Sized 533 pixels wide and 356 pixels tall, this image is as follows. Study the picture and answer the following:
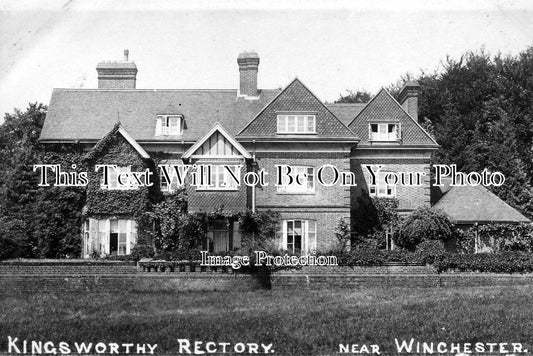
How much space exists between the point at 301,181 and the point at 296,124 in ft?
10.5

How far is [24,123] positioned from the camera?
54.3m

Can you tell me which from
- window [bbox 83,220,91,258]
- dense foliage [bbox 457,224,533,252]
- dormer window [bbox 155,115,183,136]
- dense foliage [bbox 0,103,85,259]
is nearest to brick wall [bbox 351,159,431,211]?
dense foliage [bbox 457,224,533,252]

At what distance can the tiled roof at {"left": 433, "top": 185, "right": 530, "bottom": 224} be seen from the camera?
38875 mm

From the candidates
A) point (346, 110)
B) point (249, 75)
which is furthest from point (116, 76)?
point (346, 110)

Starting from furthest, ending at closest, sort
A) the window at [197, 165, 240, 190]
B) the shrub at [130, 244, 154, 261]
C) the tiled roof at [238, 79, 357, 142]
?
the tiled roof at [238, 79, 357, 142] → the window at [197, 165, 240, 190] → the shrub at [130, 244, 154, 261]

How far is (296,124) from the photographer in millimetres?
39250

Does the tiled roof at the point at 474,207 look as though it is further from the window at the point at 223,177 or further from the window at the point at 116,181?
the window at the point at 116,181

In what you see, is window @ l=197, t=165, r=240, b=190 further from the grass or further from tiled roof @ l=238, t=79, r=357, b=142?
the grass

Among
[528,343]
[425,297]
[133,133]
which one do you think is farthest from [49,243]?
[528,343]

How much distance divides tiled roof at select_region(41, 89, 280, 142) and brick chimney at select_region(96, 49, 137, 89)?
178 cm

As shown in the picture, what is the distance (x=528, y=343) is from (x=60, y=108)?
107 ft

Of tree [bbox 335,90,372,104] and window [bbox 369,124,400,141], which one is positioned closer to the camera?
window [bbox 369,124,400,141]

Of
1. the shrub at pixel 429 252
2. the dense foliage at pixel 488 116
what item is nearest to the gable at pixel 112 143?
the shrub at pixel 429 252

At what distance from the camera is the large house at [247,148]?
124 feet
